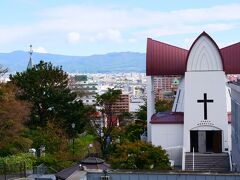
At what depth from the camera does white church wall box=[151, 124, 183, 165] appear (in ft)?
106

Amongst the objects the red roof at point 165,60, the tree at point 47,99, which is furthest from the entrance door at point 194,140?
the tree at point 47,99

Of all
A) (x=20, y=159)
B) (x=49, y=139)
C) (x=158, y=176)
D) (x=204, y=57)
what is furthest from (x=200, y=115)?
(x=158, y=176)

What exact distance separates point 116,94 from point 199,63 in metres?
Result: 7.50

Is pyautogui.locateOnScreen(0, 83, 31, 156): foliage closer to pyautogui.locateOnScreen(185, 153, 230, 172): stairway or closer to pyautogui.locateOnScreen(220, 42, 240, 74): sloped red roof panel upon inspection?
pyautogui.locateOnScreen(185, 153, 230, 172): stairway

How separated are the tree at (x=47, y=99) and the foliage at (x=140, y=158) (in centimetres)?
1846

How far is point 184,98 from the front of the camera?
107 ft

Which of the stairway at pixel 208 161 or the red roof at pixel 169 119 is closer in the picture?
the stairway at pixel 208 161

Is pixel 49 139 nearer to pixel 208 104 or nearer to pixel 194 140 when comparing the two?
pixel 194 140

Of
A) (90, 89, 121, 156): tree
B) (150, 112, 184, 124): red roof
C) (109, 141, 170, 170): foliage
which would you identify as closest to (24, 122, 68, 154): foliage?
(90, 89, 121, 156): tree

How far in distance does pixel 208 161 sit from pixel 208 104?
13.0ft

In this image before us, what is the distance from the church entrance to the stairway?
1.03 metres

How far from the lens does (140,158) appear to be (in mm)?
22562

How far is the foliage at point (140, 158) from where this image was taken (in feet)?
72.5

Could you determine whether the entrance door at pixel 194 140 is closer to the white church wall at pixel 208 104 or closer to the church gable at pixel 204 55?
the white church wall at pixel 208 104
